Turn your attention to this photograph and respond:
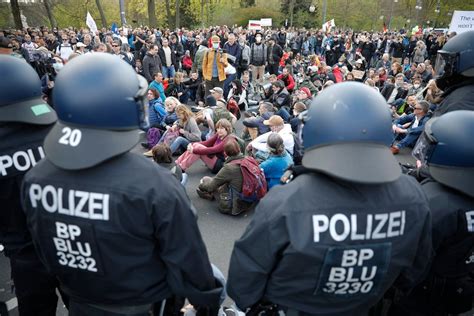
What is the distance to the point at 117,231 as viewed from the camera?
5.18 feet

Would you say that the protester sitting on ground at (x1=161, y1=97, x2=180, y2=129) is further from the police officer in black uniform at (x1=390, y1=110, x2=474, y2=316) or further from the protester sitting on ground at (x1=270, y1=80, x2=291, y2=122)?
the police officer in black uniform at (x1=390, y1=110, x2=474, y2=316)

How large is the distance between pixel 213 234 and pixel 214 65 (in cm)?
655

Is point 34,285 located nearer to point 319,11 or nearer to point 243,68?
point 243,68

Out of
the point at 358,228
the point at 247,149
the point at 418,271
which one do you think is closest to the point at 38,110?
the point at 358,228

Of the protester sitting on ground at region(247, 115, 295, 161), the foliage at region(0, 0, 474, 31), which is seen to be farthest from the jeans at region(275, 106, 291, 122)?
the foliage at region(0, 0, 474, 31)

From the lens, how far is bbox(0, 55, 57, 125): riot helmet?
219 cm

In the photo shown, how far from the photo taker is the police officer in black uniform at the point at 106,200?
1.56m

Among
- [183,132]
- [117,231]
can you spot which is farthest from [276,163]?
[117,231]

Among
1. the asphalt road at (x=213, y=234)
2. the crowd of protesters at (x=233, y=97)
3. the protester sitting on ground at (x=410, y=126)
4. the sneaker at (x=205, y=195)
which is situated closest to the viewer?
the asphalt road at (x=213, y=234)

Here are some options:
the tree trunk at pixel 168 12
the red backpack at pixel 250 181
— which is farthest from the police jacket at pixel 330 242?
the tree trunk at pixel 168 12

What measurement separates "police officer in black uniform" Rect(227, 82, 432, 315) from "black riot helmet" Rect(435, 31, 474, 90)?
87.1 inches

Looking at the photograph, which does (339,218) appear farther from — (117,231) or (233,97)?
(233,97)

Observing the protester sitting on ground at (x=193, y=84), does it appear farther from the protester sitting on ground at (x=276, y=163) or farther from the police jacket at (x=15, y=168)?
the police jacket at (x=15, y=168)

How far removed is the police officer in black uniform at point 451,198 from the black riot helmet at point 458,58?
142 centimetres
